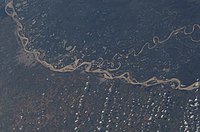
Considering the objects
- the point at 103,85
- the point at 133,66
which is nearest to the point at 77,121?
the point at 103,85

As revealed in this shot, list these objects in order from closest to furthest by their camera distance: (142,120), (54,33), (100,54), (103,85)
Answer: (142,120), (103,85), (100,54), (54,33)

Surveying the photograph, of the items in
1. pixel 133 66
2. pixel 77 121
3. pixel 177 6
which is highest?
pixel 177 6

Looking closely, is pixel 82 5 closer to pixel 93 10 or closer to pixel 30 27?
pixel 93 10

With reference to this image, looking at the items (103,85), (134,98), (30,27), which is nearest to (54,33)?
(30,27)

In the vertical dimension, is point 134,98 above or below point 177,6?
below

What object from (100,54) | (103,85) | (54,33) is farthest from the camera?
(54,33)

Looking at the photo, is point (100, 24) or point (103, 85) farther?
point (100, 24)
